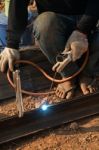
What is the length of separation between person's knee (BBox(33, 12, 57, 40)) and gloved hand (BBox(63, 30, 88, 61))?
0.28 metres

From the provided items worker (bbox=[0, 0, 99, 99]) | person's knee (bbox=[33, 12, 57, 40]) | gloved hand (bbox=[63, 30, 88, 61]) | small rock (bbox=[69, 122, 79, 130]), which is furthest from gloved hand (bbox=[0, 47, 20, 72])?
small rock (bbox=[69, 122, 79, 130])

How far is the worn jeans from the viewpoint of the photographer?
4.05m

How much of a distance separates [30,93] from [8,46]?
0.53 m

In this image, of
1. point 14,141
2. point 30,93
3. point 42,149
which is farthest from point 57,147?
point 30,93

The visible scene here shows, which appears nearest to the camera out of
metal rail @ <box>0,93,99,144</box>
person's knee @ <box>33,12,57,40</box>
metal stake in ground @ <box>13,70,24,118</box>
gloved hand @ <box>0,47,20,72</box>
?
metal stake in ground @ <box>13,70,24,118</box>

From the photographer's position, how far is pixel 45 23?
4.05m

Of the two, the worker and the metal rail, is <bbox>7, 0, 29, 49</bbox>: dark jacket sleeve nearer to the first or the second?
the worker

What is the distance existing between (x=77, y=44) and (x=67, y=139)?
2.57 feet

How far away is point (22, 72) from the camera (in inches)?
171

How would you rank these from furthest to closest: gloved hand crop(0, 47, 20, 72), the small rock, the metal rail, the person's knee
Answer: the person's knee → gloved hand crop(0, 47, 20, 72) → the small rock → the metal rail

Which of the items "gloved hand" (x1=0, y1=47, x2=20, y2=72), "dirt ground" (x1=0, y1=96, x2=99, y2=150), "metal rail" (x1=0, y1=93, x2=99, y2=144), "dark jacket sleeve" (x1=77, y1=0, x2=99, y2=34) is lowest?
"dirt ground" (x1=0, y1=96, x2=99, y2=150)

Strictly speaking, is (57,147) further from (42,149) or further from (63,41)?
(63,41)

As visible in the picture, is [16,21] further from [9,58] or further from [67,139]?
[67,139]

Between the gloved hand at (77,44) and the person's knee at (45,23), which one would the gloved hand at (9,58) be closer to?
the person's knee at (45,23)
